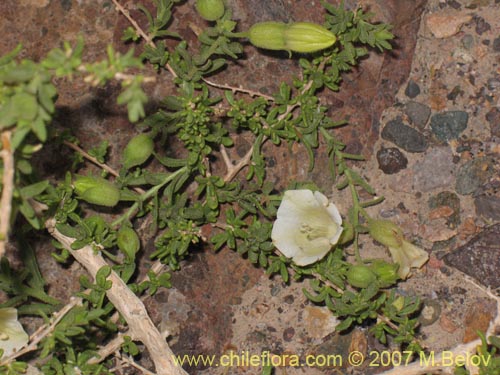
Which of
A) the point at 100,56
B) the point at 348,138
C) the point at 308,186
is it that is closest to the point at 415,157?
the point at 348,138

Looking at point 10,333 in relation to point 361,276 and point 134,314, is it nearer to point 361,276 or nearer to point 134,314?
point 134,314

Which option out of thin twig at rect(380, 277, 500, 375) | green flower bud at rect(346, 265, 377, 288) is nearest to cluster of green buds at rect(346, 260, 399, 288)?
→ green flower bud at rect(346, 265, 377, 288)

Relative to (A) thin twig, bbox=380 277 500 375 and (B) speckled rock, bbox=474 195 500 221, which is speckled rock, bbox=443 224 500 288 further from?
(A) thin twig, bbox=380 277 500 375

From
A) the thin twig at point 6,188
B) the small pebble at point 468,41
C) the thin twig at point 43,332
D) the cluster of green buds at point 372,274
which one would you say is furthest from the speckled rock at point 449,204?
the thin twig at point 6,188

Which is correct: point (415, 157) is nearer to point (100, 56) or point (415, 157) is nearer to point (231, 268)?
point (231, 268)

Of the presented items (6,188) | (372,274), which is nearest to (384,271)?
(372,274)

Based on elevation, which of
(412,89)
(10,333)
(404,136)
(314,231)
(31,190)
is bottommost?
(10,333)
